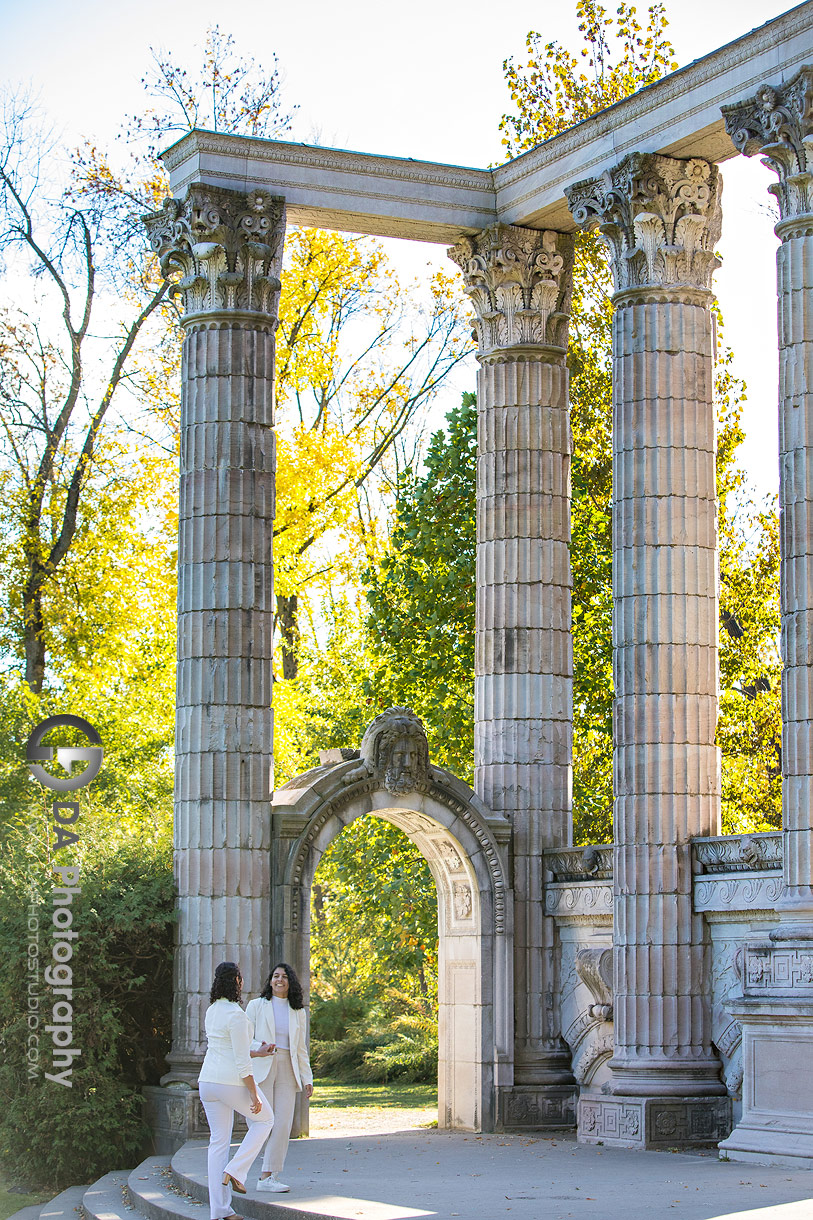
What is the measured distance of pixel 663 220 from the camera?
19406 millimetres

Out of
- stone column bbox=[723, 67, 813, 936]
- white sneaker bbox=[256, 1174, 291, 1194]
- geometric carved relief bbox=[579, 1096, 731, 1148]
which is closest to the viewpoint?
white sneaker bbox=[256, 1174, 291, 1194]

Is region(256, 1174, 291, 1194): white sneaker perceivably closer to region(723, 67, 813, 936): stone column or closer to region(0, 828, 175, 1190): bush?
region(0, 828, 175, 1190): bush

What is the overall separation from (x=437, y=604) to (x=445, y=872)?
6.89m

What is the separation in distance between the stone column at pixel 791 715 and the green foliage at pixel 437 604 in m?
9.98

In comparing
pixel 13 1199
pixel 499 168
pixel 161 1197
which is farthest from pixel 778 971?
pixel 499 168

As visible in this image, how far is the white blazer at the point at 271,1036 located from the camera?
14.5m

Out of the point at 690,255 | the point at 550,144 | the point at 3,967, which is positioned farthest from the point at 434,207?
the point at 3,967

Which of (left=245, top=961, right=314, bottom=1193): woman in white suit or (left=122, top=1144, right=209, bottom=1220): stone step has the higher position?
(left=245, top=961, right=314, bottom=1193): woman in white suit

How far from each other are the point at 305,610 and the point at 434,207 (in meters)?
17.8

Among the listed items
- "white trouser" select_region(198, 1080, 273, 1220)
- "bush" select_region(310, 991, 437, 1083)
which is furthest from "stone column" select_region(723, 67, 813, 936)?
"bush" select_region(310, 991, 437, 1083)

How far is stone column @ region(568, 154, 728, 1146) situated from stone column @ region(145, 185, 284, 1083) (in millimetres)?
3865

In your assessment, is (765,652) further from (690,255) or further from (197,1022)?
(197,1022)

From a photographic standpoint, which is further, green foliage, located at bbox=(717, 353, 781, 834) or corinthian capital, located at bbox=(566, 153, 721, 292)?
green foliage, located at bbox=(717, 353, 781, 834)

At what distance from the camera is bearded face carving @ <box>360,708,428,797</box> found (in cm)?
1975
